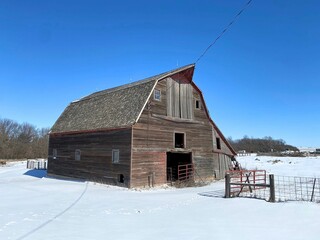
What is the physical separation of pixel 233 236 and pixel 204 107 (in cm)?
1926

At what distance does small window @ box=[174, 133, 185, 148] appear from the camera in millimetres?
23844

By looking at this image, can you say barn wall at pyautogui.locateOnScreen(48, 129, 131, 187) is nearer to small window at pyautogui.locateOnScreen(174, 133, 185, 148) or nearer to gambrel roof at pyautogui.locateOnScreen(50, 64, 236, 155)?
gambrel roof at pyautogui.locateOnScreen(50, 64, 236, 155)

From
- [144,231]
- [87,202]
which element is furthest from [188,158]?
[144,231]

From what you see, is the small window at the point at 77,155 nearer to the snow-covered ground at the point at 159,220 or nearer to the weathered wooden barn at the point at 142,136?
the weathered wooden barn at the point at 142,136

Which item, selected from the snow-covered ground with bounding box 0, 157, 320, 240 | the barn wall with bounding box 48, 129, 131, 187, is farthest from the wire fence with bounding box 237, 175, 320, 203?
the barn wall with bounding box 48, 129, 131, 187

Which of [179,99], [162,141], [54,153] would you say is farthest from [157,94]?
[54,153]

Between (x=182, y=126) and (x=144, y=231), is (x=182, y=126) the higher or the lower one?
the higher one

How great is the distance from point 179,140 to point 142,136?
5286 millimetres

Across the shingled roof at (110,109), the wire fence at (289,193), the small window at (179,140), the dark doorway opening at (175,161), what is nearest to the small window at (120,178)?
the shingled roof at (110,109)

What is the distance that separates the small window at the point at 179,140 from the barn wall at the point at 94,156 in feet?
17.9

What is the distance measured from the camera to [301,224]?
27.0ft

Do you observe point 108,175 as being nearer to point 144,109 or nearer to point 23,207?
point 144,109

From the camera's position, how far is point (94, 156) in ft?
72.6

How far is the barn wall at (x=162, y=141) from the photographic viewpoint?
19.7 m
